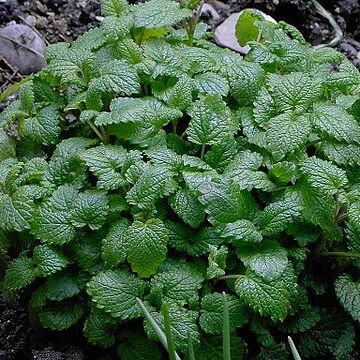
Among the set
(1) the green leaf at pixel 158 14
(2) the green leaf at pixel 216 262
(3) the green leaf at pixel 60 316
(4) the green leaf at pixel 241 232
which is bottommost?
(3) the green leaf at pixel 60 316

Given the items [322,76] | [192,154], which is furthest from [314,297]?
[322,76]

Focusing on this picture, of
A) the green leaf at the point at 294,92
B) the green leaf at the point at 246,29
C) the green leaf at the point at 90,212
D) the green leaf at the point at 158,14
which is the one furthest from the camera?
the green leaf at the point at 246,29

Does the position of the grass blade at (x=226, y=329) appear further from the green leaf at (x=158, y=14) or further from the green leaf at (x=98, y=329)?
the green leaf at (x=158, y=14)

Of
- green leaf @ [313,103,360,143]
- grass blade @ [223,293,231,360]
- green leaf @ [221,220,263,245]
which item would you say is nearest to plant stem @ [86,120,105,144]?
green leaf @ [221,220,263,245]

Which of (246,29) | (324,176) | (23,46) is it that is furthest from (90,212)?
(23,46)

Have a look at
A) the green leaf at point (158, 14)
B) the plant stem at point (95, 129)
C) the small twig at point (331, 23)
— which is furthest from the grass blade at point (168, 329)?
the small twig at point (331, 23)

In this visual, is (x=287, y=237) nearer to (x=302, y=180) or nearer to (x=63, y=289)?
(x=302, y=180)
